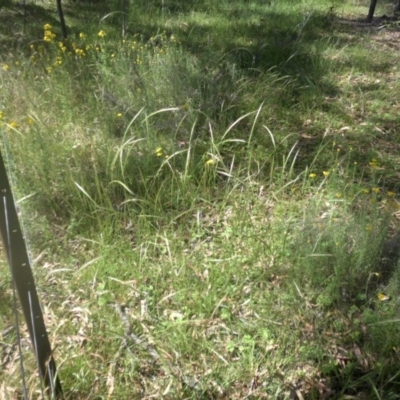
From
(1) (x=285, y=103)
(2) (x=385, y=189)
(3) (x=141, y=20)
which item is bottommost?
(2) (x=385, y=189)

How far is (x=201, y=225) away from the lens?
8.27ft

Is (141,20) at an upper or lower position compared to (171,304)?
upper

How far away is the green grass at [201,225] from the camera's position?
5.95 ft

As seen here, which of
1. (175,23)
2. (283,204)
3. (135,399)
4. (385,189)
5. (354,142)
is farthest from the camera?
(175,23)

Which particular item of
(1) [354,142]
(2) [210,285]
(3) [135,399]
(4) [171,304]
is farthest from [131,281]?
(1) [354,142]

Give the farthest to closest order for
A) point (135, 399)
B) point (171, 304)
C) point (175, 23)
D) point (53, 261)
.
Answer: point (175, 23) → point (53, 261) → point (171, 304) → point (135, 399)

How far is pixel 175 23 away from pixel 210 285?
4325 mm

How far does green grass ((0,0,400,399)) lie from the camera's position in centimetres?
181

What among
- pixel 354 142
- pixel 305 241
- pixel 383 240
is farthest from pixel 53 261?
pixel 354 142

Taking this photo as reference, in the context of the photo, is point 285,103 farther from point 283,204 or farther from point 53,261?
point 53,261

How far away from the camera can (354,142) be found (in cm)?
334

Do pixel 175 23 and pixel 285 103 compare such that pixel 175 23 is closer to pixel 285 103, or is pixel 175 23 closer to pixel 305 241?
pixel 285 103

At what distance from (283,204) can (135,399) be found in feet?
4.73

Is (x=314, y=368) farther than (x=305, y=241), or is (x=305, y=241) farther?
(x=305, y=241)
